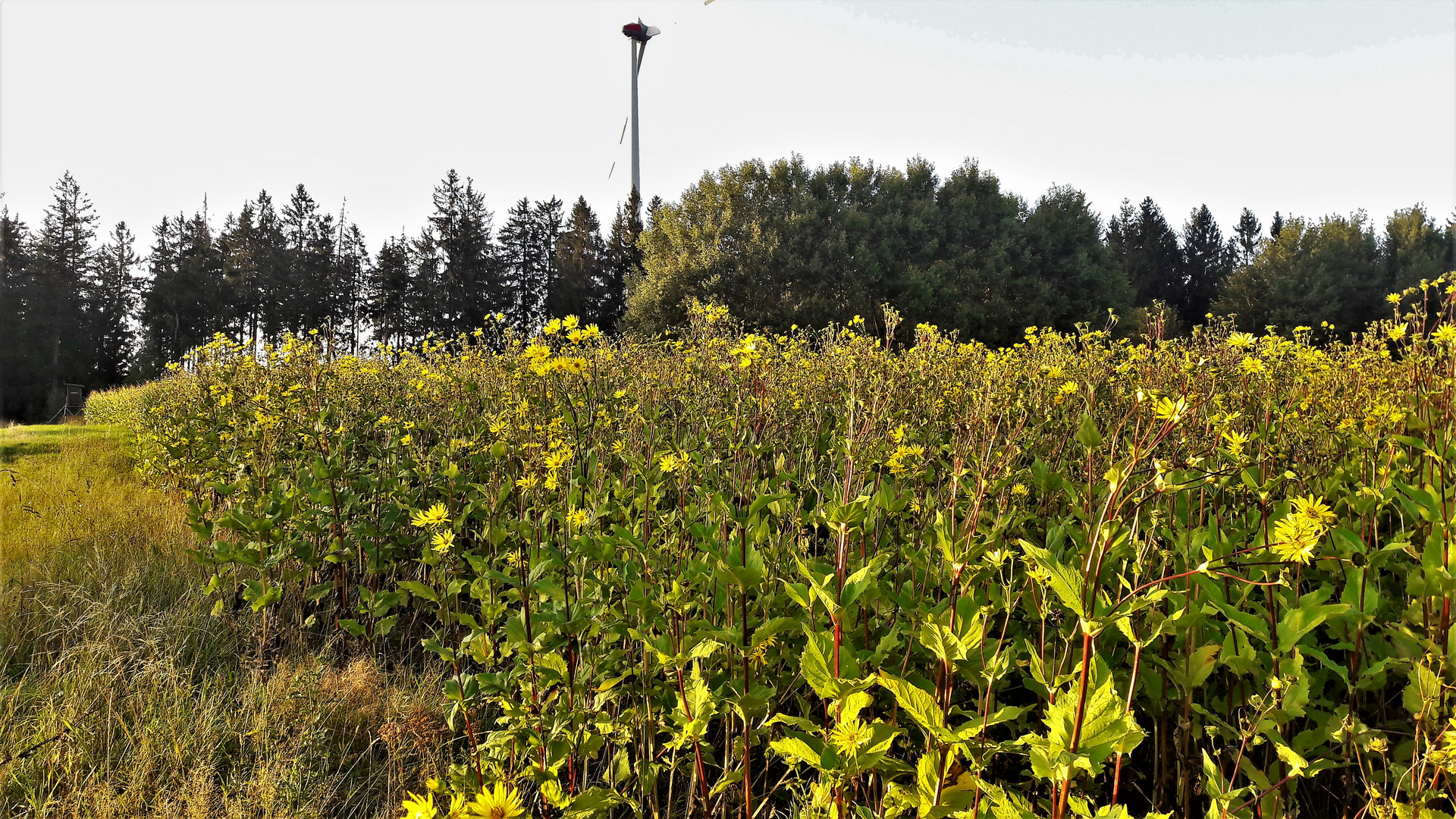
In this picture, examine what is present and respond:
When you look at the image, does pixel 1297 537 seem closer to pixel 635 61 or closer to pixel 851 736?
pixel 851 736

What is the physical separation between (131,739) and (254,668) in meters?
0.42

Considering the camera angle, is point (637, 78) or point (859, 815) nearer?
point (859, 815)

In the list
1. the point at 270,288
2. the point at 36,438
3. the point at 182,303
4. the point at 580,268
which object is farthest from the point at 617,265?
the point at 36,438

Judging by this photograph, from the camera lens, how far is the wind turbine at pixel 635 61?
2509cm

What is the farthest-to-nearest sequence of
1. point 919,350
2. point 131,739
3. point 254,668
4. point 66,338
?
point 66,338, point 919,350, point 254,668, point 131,739

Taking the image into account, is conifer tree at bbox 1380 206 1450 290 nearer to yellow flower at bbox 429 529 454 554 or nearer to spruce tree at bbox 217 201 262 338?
yellow flower at bbox 429 529 454 554

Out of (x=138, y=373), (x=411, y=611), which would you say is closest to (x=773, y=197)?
(x=411, y=611)

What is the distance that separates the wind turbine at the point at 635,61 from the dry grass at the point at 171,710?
23.5 meters

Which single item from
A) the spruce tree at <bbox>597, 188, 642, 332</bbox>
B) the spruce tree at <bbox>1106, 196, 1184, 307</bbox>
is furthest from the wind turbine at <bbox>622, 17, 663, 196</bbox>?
the spruce tree at <bbox>1106, 196, 1184, 307</bbox>

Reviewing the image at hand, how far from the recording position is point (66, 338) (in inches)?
1232

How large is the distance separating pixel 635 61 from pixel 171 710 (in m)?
27.2

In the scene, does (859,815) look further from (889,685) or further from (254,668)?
(254,668)

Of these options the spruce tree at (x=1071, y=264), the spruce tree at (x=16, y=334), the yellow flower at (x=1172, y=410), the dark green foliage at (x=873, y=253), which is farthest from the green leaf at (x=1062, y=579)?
the spruce tree at (x=16, y=334)

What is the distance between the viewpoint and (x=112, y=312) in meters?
35.4
